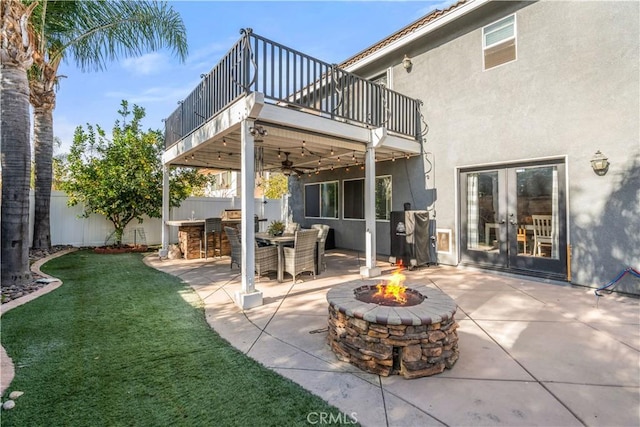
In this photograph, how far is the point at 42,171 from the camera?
320 inches

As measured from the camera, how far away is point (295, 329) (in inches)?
139

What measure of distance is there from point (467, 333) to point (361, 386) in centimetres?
168

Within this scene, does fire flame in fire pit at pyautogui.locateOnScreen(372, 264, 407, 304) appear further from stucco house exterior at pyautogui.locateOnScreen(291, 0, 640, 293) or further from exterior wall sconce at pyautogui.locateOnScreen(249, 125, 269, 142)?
stucco house exterior at pyautogui.locateOnScreen(291, 0, 640, 293)

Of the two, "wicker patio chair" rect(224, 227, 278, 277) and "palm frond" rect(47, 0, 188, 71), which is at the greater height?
"palm frond" rect(47, 0, 188, 71)

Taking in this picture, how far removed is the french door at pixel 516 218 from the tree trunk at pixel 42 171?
1098cm

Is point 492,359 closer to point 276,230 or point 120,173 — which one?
point 276,230

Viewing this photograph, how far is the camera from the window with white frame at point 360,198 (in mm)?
8659

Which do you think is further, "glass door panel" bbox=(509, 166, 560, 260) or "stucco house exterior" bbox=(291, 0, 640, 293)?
"glass door panel" bbox=(509, 166, 560, 260)

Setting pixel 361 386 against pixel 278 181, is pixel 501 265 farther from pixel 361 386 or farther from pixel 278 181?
pixel 278 181

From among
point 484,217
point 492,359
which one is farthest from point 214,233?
point 492,359

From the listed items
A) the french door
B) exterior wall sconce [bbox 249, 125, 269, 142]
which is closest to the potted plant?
exterior wall sconce [bbox 249, 125, 269, 142]

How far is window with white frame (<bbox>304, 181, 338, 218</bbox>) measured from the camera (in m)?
10.6

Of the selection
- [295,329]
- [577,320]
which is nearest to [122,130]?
[295,329]

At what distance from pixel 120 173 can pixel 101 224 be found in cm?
235
